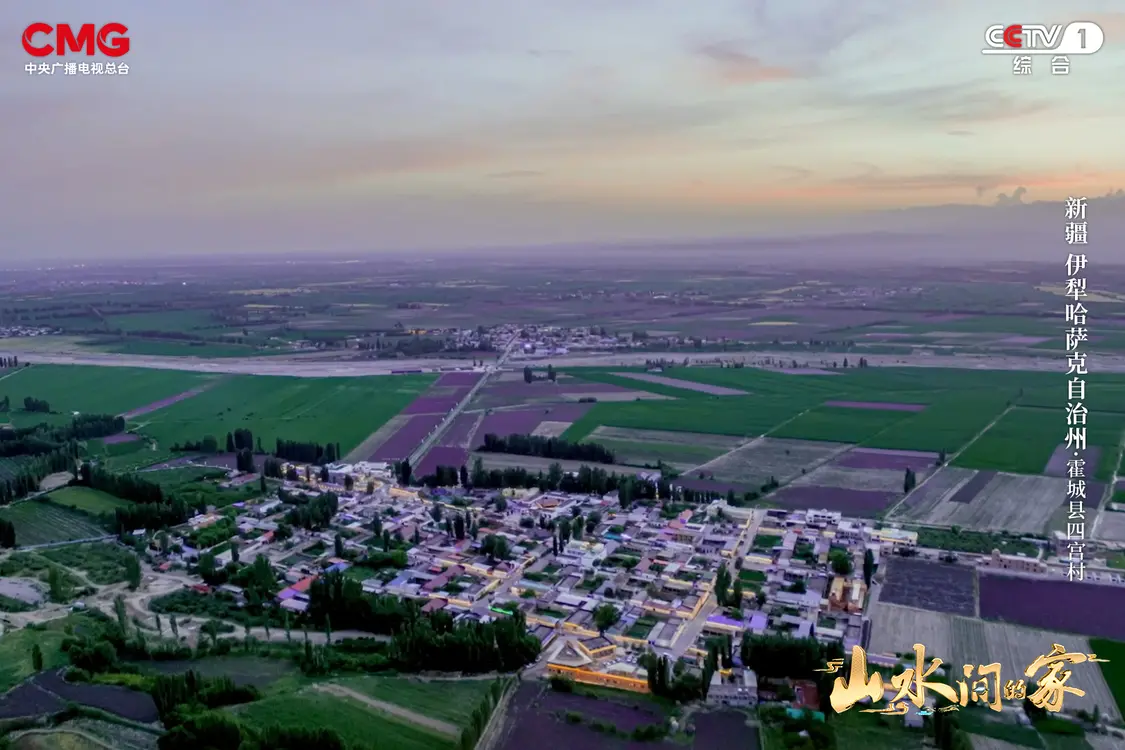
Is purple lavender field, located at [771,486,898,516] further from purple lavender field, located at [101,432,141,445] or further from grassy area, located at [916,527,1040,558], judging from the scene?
purple lavender field, located at [101,432,141,445]

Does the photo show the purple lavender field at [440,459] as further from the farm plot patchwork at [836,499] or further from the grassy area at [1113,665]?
the grassy area at [1113,665]

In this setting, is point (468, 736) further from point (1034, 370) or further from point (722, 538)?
point (1034, 370)

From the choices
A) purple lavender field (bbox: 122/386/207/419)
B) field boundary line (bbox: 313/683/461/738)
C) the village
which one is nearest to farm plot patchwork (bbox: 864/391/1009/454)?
the village

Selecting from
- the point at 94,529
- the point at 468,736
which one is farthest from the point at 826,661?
the point at 94,529

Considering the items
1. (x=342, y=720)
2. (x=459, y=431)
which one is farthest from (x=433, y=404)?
(x=342, y=720)

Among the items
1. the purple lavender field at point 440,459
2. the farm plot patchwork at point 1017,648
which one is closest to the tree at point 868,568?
the farm plot patchwork at point 1017,648

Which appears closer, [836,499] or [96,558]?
[96,558]

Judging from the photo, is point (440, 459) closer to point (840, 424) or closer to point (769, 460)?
point (769, 460)
